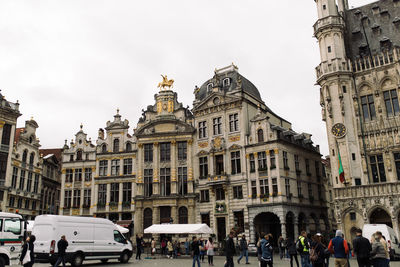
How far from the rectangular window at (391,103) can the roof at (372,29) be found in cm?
533

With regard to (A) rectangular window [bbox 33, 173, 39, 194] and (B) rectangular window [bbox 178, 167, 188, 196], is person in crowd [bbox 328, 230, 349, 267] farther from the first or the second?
(A) rectangular window [bbox 33, 173, 39, 194]

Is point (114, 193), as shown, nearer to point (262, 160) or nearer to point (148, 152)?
point (148, 152)

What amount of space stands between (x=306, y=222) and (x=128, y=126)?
24870 millimetres

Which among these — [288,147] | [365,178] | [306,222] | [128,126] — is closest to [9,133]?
[128,126]

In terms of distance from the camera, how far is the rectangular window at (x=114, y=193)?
46.4 metres

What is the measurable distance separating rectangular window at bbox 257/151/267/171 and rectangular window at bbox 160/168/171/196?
11.3m

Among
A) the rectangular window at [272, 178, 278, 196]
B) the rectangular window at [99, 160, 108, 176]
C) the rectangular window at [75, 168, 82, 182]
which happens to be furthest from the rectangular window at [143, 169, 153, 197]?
the rectangular window at [272, 178, 278, 196]

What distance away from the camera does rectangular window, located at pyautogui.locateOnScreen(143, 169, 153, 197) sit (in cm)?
4450

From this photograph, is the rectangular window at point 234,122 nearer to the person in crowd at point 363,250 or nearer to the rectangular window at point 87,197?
the rectangular window at point 87,197

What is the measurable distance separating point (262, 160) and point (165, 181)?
480 inches

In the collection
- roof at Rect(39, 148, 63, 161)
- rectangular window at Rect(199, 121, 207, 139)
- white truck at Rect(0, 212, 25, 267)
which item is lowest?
white truck at Rect(0, 212, 25, 267)

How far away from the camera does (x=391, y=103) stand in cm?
3588

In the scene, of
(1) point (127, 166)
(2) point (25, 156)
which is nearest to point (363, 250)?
(1) point (127, 166)

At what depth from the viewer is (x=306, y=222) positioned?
4134 centimetres
